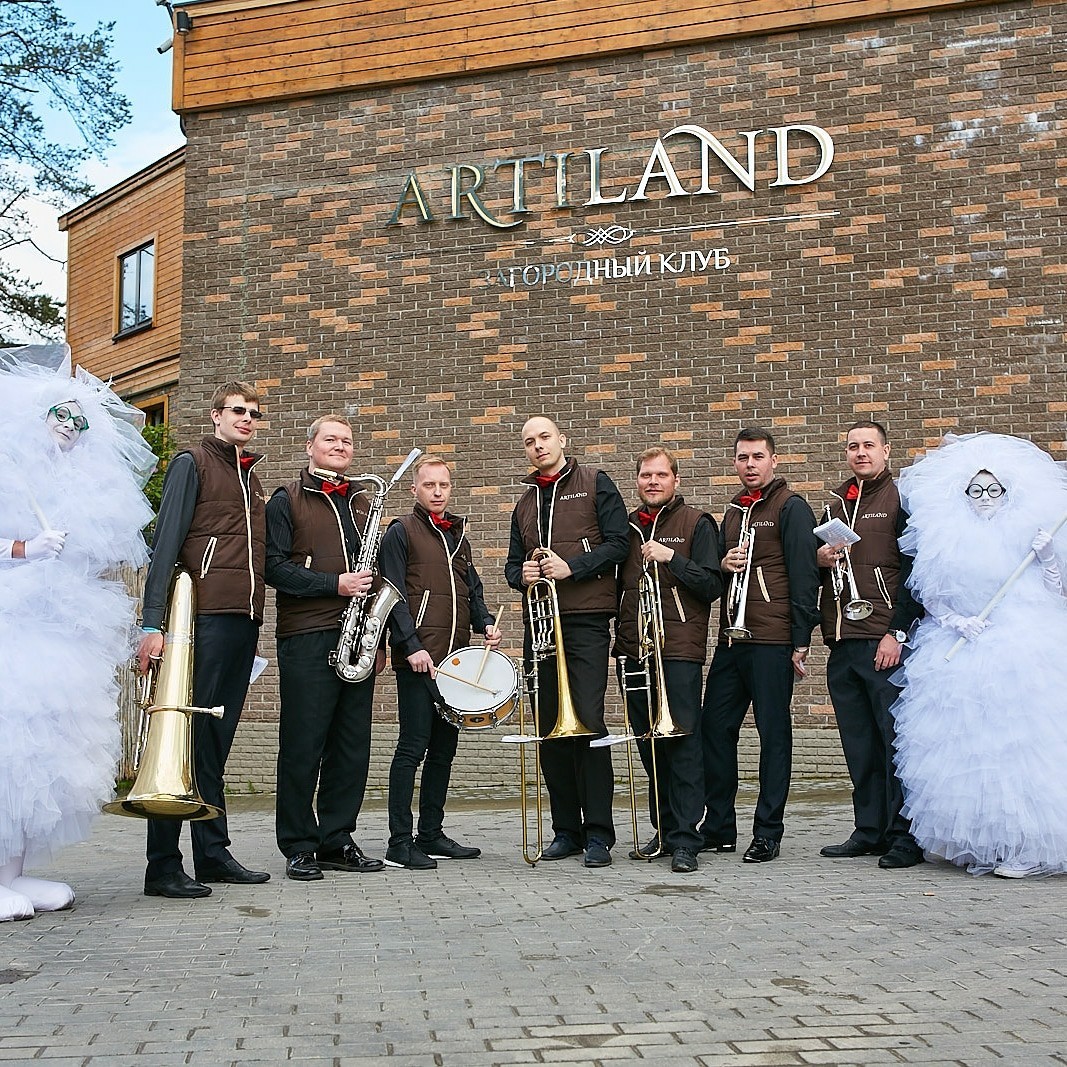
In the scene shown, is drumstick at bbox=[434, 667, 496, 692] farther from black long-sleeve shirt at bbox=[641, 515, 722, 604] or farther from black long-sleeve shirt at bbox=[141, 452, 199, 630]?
black long-sleeve shirt at bbox=[141, 452, 199, 630]

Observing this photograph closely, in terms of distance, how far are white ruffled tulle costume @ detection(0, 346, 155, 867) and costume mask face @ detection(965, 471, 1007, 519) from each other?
438 cm

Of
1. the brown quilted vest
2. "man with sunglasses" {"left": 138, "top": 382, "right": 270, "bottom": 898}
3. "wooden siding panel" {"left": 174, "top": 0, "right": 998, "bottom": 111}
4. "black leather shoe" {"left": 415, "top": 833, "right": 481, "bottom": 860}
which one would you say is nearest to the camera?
"man with sunglasses" {"left": 138, "top": 382, "right": 270, "bottom": 898}

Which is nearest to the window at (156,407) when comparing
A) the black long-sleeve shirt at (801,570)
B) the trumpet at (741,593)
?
the trumpet at (741,593)

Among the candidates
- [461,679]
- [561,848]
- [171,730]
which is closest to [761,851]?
[561,848]

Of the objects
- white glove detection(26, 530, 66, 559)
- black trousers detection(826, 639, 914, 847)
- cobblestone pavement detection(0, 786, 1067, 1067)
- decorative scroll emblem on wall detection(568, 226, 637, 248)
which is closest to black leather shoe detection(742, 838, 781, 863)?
cobblestone pavement detection(0, 786, 1067, 1067)

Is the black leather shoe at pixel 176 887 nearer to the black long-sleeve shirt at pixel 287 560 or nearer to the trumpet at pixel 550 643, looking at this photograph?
the black long-sleeve shirt at pixel 287 560

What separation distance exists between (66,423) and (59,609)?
91 centimetres

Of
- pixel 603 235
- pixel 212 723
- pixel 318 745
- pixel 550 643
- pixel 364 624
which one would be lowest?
pixel 318 745

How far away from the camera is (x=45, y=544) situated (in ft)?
19.1

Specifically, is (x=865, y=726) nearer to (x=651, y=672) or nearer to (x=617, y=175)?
(x=651, y=672)

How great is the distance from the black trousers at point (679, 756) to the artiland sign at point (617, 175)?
569 cm

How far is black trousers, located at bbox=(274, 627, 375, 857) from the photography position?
694 centimetres

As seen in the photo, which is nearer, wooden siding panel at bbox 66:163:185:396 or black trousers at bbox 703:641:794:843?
black trousers at bbox 703:641:794:843

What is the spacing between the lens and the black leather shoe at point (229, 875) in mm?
6688
